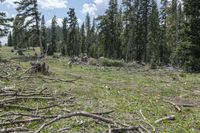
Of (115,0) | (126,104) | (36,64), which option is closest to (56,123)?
(126,104)

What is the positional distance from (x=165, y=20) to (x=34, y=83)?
48559mm

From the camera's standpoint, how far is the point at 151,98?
51.7ft

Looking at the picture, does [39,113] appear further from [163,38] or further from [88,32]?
[88,32]

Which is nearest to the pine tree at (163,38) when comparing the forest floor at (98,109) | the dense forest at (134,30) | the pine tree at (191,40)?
the dense forest at (134,30)

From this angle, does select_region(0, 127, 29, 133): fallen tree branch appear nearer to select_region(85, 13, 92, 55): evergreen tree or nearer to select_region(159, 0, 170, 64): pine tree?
select_region(159, 0, 170, 64): pine tree

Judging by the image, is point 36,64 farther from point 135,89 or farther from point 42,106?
point 42,106

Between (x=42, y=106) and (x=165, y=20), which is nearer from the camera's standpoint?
(x=42, y=106)

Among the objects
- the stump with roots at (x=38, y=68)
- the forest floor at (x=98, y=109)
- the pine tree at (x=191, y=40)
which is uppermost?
the pine tree at (x=191, y=40)

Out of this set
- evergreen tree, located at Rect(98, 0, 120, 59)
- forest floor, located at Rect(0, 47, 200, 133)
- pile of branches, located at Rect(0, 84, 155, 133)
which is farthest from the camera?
evergreen tree, located at Rect(98, 0, 120, 59)

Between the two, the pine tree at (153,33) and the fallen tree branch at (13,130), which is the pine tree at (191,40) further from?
the pine tree at (153,33)

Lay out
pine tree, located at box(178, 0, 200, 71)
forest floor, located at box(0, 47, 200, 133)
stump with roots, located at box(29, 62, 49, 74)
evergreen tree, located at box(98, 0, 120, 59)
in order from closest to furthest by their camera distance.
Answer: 1. forest floor, located at box(0, 47, 200, 133)
2. stump with roots, located at box(29, 62, 49, 74)
3. pine tree, located at box(178, 0, 200, 71)
4. evergreen tree, located at box(98, 0, 120, 59)

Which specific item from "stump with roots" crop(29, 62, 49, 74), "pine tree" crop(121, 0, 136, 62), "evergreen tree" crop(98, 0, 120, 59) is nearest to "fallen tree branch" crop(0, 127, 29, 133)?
"stump with roots" crop(29, 62, 49, 74)

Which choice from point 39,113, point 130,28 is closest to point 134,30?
point 130,28

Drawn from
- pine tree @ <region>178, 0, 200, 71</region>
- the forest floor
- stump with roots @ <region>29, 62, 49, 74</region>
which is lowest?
the forest floor
